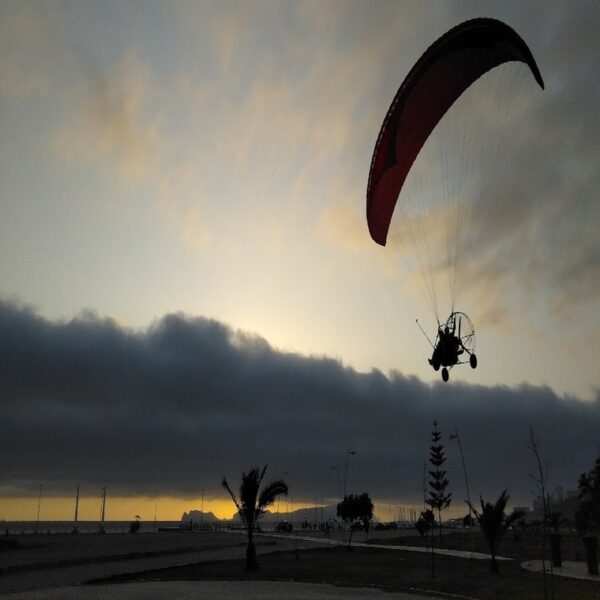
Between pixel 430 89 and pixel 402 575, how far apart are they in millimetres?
20320

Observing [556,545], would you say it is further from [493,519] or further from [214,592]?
[214,592]

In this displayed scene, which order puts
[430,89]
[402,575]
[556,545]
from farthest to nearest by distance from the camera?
[556,545] → [402,575] → [430,89]

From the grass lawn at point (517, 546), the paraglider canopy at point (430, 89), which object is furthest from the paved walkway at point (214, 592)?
the grass lawn at point (517, 546)

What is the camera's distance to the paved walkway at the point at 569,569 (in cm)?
2617

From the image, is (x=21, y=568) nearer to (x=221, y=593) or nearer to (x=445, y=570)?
(x=221, y=593)

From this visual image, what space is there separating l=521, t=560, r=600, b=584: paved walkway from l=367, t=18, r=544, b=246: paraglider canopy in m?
17.8

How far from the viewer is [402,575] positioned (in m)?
26.6

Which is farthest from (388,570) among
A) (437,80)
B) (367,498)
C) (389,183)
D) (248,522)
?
(367,498)

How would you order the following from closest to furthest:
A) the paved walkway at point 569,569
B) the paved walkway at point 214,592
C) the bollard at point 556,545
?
1. the paved walkway at point 214,592
2. the paved walkway at point 569,569
3. the bollard at point 556,545

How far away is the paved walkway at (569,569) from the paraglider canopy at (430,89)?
17.8 metres

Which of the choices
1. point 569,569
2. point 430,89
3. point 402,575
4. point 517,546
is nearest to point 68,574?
point 402,575

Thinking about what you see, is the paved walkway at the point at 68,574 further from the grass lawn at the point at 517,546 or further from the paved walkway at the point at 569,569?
the grass lawn at the point at 517,546

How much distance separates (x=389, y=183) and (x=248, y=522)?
57.4 ft

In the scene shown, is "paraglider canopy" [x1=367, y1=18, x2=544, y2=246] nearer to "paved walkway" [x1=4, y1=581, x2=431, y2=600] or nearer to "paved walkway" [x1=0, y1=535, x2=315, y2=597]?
"paved walkway" [x1=4, y1=581, x2=431, y2=600]
